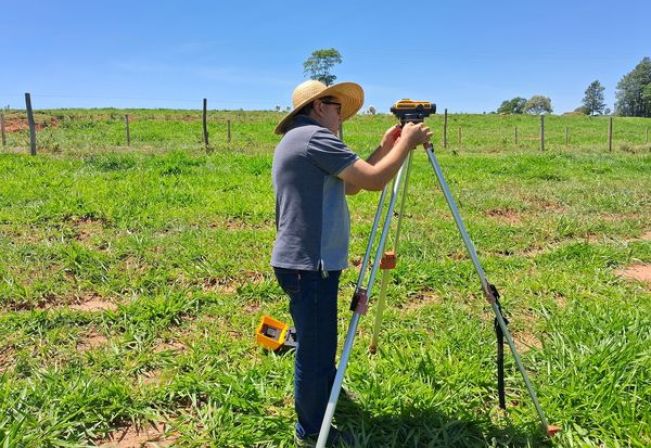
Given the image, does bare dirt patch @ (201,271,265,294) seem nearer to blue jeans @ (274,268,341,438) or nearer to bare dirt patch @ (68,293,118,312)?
bare dirt patch @ (68,293,118,312)

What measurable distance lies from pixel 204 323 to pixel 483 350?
6.94 ft

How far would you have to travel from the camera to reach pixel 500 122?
35.1 m

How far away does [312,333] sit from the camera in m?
2.31

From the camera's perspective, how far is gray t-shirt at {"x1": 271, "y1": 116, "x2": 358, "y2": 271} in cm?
213

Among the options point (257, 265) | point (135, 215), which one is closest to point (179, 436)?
point (257, 265)

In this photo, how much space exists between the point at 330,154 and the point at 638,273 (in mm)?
4456

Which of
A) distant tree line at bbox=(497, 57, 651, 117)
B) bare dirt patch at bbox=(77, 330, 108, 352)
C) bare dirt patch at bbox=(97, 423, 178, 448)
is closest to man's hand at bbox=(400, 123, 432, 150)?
bare dirt patch at bbox=(97, 423, 178, 448)

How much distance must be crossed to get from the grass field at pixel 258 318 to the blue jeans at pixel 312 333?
0.33 metres

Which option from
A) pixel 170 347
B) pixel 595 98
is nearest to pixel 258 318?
pixel 170 347

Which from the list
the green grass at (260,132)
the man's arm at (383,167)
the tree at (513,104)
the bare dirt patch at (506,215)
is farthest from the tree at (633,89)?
the man's arm at (383,167)

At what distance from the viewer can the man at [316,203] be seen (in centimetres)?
213

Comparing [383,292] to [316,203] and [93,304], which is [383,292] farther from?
[93,304]

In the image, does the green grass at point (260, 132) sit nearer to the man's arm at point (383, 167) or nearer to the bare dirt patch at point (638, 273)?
the bare dirt patch at point (638, 273)

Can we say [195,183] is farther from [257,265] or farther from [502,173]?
[502,173]
